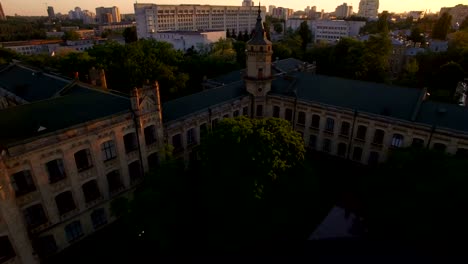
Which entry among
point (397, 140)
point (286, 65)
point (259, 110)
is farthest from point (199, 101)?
point (286, 65)

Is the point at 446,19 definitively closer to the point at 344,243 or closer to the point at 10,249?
the point at 344,243

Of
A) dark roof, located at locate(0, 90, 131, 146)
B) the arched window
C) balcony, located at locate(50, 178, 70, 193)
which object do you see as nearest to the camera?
dark roof, located at locate(0, 90, 131, 146)

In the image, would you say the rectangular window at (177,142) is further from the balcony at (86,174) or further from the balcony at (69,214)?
the balcony at (69,214)

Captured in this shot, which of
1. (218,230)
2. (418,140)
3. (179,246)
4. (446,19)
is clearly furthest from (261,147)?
(446,19)

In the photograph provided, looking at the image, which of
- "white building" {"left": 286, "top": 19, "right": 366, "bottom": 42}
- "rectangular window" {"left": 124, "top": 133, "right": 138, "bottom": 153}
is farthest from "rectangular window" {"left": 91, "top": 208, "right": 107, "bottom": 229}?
"white building" {"left": 286, "top": 19, "right": 366, "bottom": 42}

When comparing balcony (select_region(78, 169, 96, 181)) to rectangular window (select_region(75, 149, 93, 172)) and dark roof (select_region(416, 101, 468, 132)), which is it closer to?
rectangular window (select_region(75, 149, 93, 172))

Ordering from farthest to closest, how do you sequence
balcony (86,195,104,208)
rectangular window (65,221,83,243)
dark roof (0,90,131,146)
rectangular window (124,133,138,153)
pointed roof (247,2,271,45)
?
pointed roof (247,2,271,45) < rectangular window (124,133,138,153) < balcony (86,195,104,208) < rectangular window (65,221,83,243) < dark roof (0,90,131,146)

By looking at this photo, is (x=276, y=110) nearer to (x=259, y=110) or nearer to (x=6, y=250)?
(x=259, y=110)
